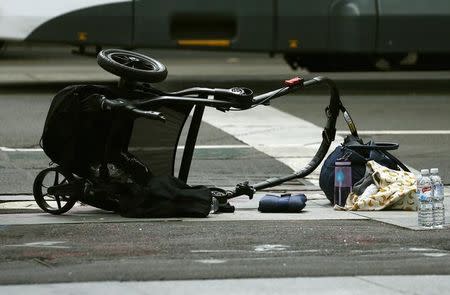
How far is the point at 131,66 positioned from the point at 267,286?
3.35m

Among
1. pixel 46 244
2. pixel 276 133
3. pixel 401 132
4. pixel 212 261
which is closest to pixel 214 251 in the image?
pixel 212 261

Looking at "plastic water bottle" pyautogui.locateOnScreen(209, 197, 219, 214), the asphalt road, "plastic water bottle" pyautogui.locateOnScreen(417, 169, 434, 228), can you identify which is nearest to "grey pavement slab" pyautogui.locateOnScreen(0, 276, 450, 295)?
the asphalt road

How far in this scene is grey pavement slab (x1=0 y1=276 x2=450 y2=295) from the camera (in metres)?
6.38

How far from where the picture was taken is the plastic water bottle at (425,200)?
334 inches

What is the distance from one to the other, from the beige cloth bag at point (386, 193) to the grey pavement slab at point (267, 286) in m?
2.69

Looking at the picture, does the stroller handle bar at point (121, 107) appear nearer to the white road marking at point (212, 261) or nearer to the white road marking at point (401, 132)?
the white road marking at point (212, 261)

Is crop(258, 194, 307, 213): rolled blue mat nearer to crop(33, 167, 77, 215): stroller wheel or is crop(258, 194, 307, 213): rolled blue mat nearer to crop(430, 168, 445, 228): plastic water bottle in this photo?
crop(430, 168, 445, 228): plastic water bottle

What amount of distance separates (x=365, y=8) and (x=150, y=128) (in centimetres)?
935

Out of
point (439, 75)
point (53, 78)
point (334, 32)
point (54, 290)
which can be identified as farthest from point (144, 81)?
point (439, 75)

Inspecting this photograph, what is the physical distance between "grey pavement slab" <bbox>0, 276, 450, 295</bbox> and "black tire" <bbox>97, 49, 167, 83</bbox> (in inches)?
106

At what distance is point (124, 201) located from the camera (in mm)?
9062

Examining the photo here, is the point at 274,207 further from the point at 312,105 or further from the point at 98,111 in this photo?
the point at 312,105

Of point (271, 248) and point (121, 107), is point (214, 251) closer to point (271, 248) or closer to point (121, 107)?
point (271, 248)

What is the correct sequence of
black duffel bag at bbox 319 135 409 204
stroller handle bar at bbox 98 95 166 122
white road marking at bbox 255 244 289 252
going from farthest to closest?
black duffel bag at bbox 319 135 409 204 → stroller handle bar at bbox 98 95 166 122 → white road marking at bbox 255 244 289 252
